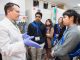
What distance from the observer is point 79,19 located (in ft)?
8.12

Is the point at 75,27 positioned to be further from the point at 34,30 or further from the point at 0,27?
the point at 34,30

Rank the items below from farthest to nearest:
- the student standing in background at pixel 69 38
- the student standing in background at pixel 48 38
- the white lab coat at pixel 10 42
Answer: the student standing in background at pixel 48 38 < the student standing in background at pixel 69 38 < the white lab coat at pixel 10 42

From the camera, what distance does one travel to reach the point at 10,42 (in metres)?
1.89

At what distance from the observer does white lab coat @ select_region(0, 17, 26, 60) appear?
5.93 feet

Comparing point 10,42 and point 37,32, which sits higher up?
point 10,42

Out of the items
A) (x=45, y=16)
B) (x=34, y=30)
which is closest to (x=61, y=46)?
(x=34, y=30)

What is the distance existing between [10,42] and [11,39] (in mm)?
49

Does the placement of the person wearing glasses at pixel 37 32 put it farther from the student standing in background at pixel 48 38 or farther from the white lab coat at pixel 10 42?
the white lab coat at pixel 10 42

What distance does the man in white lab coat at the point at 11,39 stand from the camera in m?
1.81

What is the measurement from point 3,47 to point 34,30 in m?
2.48

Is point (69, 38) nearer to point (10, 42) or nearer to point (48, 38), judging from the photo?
point (10, 42)

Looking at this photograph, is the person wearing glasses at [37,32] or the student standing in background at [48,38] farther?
the student standing in background at [48,38]

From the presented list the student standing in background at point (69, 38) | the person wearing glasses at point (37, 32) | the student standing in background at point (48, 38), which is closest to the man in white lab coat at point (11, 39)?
the student standing in background at point (69, 38)

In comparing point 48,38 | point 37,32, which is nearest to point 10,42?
point 37,32
